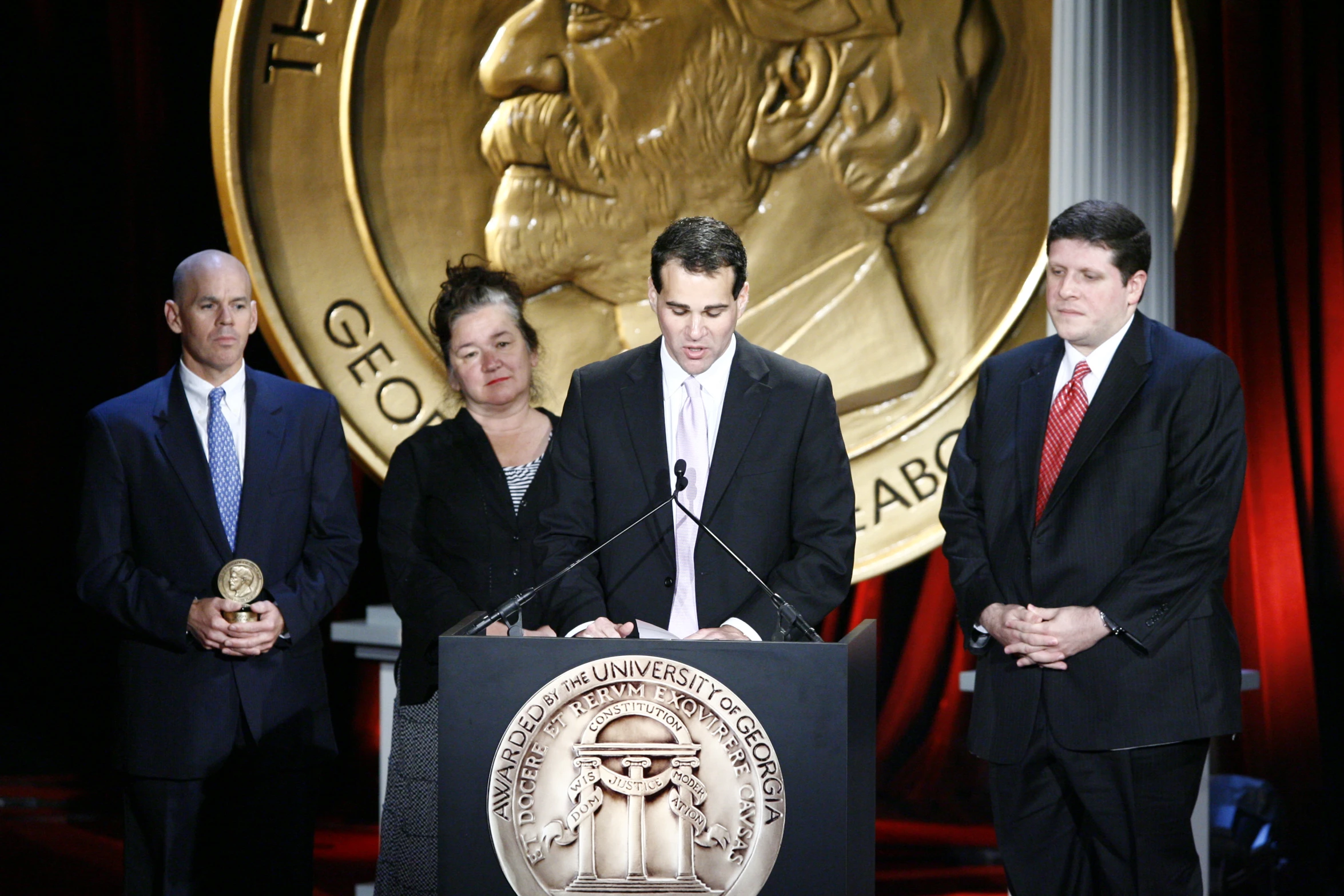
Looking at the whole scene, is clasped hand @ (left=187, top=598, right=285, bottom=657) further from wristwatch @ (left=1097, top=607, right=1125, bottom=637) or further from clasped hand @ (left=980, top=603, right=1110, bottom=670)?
wristwatch @ (left=1097, top=607, right=1125, bottom=637)

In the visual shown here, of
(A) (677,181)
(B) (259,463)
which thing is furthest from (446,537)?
(A) (677,181)

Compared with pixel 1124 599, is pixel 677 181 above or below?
above

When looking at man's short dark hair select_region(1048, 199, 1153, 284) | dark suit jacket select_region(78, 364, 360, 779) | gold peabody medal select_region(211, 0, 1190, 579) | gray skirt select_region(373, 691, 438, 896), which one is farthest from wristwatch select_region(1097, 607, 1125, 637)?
gold peabody medal select_region(211, 0, 1190, 579)

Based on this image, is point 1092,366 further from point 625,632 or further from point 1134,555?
point 625,632

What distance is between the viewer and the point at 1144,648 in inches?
92.4

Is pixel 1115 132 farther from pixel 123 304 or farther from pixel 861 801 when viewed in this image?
pixel 123 304

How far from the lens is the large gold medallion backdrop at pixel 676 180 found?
3879 millimetres

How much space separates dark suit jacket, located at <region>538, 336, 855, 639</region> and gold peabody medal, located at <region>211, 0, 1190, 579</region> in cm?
155

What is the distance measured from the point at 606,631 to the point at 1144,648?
93 cm

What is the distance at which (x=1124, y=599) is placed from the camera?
2344 mm

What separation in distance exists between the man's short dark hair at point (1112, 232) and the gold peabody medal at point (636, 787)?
44.1 inches

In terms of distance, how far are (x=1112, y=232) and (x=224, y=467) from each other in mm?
1657

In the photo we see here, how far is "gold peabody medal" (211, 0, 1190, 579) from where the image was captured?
3.88 metres

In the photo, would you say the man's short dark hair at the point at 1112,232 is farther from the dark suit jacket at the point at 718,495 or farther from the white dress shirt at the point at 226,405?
the white dress shirt at the point at 226,405
